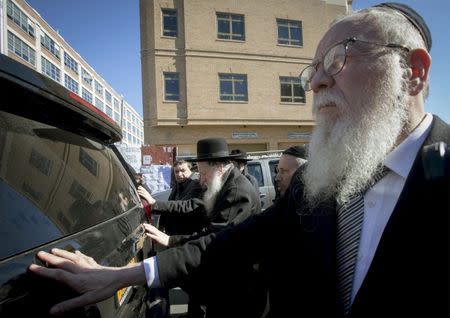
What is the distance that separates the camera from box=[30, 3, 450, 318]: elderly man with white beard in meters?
0.99

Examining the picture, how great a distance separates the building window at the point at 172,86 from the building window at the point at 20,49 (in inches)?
1361

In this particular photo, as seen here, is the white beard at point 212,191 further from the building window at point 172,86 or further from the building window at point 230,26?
the building window at point 230,26

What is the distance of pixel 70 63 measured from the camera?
66.4 m

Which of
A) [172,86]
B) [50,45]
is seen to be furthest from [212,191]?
[50,45]

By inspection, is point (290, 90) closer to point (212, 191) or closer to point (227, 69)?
point (227, 69)

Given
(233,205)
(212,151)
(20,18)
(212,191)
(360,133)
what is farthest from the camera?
(20,18)

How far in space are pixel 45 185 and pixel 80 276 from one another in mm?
355

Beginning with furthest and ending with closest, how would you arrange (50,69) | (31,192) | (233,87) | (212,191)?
(50,69), (233,87), (212,191), (31,192)

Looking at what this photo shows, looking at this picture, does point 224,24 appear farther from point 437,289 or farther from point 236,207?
point 437,289

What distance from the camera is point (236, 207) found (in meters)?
2.98

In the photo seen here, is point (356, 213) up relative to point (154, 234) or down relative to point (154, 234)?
up

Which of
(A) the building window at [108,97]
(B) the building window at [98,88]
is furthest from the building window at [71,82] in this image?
(A) the building window at [108,97]

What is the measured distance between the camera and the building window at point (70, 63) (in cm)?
6432

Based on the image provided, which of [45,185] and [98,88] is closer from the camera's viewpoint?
[45,185]
